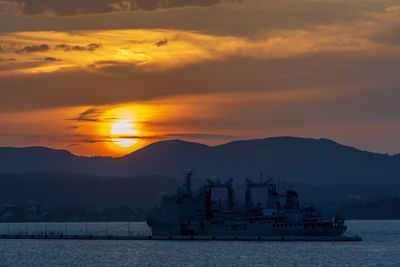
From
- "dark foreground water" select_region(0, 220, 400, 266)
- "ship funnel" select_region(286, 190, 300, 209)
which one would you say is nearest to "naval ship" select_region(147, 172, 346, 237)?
"ship funnel" select_region(286, 190, 300, 209)

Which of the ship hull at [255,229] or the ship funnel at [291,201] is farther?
the ship funnel at [291,201]

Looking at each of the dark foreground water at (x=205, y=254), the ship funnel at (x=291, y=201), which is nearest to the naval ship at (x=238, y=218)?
the ship funnel at (x=291, y=201)

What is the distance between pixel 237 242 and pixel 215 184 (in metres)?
16.1

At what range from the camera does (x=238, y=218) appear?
15375 cm

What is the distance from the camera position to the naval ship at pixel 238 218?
14962 cm

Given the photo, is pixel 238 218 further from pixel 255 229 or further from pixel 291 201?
pixel 291 201

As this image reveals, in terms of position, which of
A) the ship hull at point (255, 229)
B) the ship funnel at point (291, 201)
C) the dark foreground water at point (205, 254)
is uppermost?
the ship funnel at point (291, 201)

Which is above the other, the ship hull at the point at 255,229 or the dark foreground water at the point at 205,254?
the ship hull at the point at 255,229

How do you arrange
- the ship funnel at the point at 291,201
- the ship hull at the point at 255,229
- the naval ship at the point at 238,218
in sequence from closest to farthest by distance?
1. the naval ship at the point at 238,218
2. the ship hull at the point at 255,229
3. the ship funnel at the point at 291,201

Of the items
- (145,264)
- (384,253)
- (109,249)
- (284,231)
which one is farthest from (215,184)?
(145,264)

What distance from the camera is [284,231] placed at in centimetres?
15025

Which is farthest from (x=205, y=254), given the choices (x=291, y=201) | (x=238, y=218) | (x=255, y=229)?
(x=291, y=201)

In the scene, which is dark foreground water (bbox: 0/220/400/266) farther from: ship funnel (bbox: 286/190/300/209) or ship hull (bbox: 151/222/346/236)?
ship funnel (bbox: 286/190/300/209)

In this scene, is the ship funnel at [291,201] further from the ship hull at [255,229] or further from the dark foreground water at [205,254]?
the dark foreground water at [205,254]
